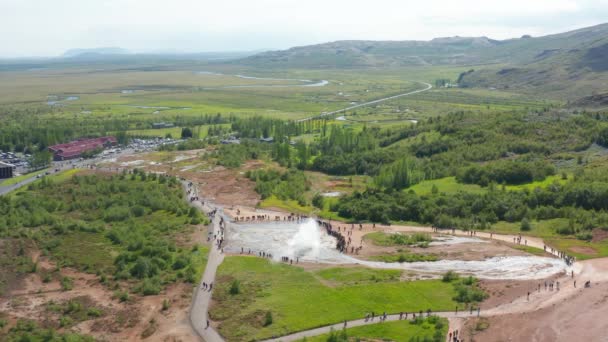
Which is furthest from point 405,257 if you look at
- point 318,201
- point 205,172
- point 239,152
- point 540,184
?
point 239,152

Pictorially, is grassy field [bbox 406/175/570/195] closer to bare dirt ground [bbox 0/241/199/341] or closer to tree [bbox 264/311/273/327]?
tree [bbox 264/311/273/327]

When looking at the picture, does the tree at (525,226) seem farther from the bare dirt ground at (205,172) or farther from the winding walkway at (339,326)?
the bare dirt ground at (205,172)

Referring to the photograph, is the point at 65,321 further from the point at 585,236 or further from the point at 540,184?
the point at 540,184

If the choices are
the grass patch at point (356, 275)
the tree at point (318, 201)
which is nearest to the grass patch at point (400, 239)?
the grass patch at point (356, 275)

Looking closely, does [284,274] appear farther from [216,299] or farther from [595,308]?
[595,308]

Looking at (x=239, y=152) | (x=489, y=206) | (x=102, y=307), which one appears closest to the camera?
(x=102, y=307)

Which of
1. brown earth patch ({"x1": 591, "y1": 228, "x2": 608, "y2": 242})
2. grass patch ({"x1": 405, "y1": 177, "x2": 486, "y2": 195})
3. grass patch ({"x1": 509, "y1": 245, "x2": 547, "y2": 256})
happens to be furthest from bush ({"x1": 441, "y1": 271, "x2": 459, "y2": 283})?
grass patch ({"x1": 405, "y1": 177, "x2": 486, "y2": 195})
